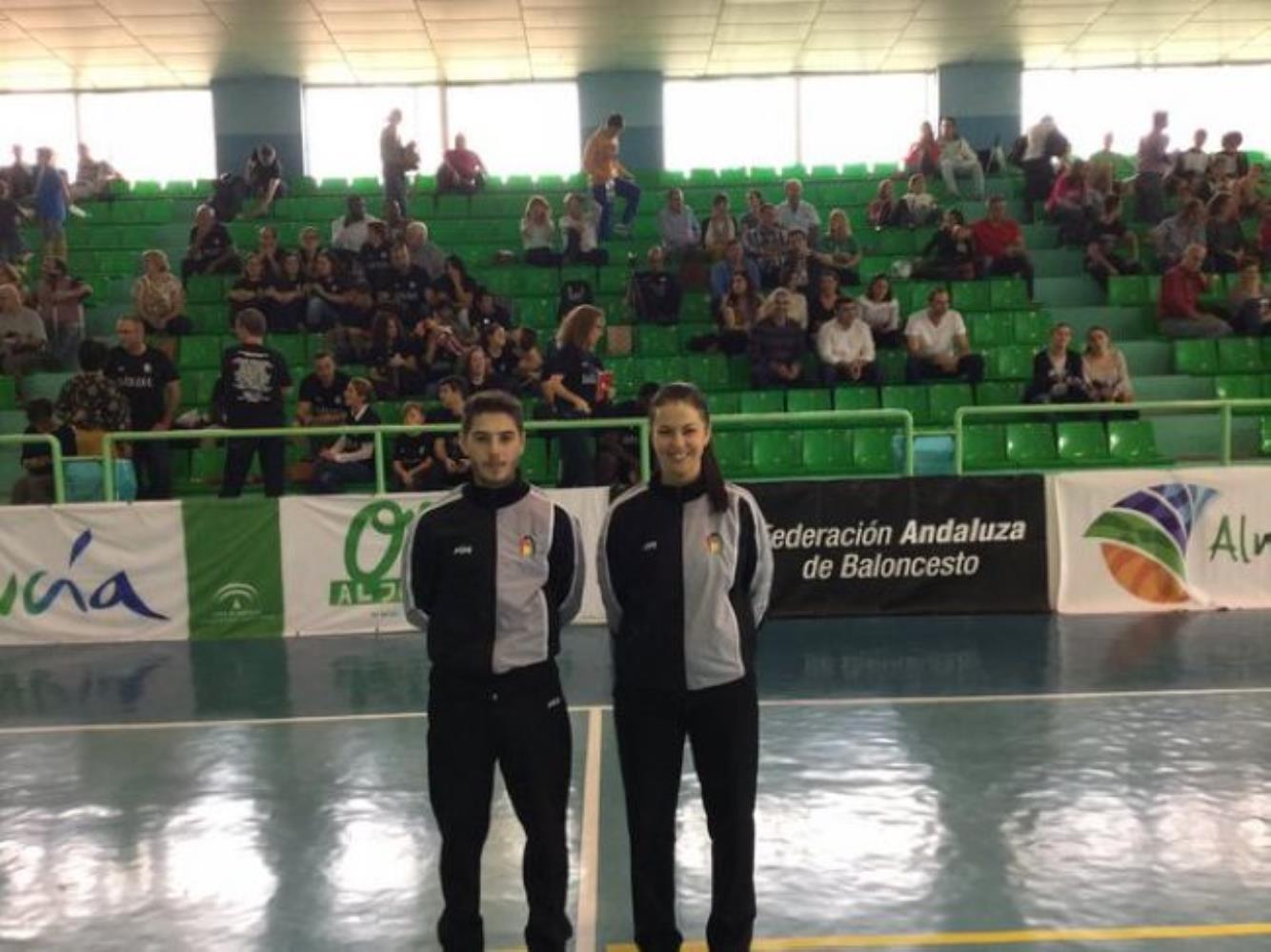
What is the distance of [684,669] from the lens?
3654 mm

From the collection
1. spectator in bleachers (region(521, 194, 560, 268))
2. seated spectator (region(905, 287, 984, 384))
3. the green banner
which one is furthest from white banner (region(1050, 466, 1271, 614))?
spectator in bleachers (region(521, 194, 560, 268))

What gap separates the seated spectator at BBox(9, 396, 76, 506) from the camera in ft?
33.0

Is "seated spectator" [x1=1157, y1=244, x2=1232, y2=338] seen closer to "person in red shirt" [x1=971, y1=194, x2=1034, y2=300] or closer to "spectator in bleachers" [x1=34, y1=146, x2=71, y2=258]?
"person in red shirt" [x1=971, y1=194, x2=1034, y2=300]

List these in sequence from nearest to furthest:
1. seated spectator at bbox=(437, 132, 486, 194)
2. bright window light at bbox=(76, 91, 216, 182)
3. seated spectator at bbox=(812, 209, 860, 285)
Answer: seated spectator at bbox=(812, 209, 860, 285), seated spectator at bbox=(437, 132, 486, 194), bright window light at bbox=(76, 91, 216, 182)

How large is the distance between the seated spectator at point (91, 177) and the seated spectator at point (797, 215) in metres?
11.0

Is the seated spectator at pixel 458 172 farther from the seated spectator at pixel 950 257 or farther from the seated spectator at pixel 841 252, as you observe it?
the seated spectator at pixel 950 257

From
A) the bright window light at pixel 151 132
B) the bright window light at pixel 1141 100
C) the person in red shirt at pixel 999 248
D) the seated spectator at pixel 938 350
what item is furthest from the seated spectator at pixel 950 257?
the bright window light at pixel 151 132

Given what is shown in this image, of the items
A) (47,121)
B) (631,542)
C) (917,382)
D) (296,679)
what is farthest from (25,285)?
(631,542)

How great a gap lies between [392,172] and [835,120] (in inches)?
360

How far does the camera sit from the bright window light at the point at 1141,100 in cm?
2208

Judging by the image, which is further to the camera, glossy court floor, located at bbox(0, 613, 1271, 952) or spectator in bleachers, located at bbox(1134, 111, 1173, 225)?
spectator in bleachers, located at bbox(1134, 111, 1173, 225)

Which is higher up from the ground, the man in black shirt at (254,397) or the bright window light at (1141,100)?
the bright window light at (1141,100)

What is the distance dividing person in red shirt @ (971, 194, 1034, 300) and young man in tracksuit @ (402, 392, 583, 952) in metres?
12.6

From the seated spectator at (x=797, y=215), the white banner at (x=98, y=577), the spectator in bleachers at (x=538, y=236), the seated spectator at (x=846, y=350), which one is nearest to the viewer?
the white banner at (x=98, y=577)
